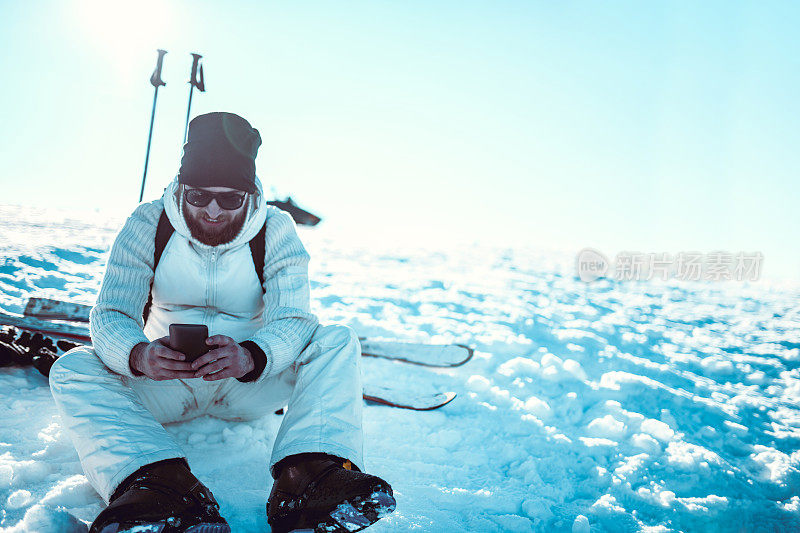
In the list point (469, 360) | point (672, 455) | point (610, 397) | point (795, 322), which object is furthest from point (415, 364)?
point (795, 322)

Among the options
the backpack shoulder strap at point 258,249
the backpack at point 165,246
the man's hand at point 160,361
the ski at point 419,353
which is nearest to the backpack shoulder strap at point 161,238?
the backpack at point 165,246

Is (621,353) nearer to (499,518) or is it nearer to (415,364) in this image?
(415,364)

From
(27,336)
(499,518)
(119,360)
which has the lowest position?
(499,518)

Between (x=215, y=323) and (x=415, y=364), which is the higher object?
(x=215, y=323)

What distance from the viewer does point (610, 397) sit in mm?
3709

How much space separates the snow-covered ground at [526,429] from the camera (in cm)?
203

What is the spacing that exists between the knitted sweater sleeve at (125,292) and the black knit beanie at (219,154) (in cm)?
30

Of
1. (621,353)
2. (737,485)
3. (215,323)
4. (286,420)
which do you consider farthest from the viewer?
(621,353)

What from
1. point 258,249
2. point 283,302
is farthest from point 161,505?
point 258,249

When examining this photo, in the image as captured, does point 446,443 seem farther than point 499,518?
Yes

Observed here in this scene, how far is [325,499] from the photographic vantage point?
1.47 m

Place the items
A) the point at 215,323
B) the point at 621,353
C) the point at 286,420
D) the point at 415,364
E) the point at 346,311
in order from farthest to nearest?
the point at 346,311 < the point at 621,353 < the point at 415,364 < the point at 215,323 < the point at 286,420

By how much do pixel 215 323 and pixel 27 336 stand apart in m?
1.68

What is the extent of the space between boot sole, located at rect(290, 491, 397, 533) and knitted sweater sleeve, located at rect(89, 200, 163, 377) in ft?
3.35
